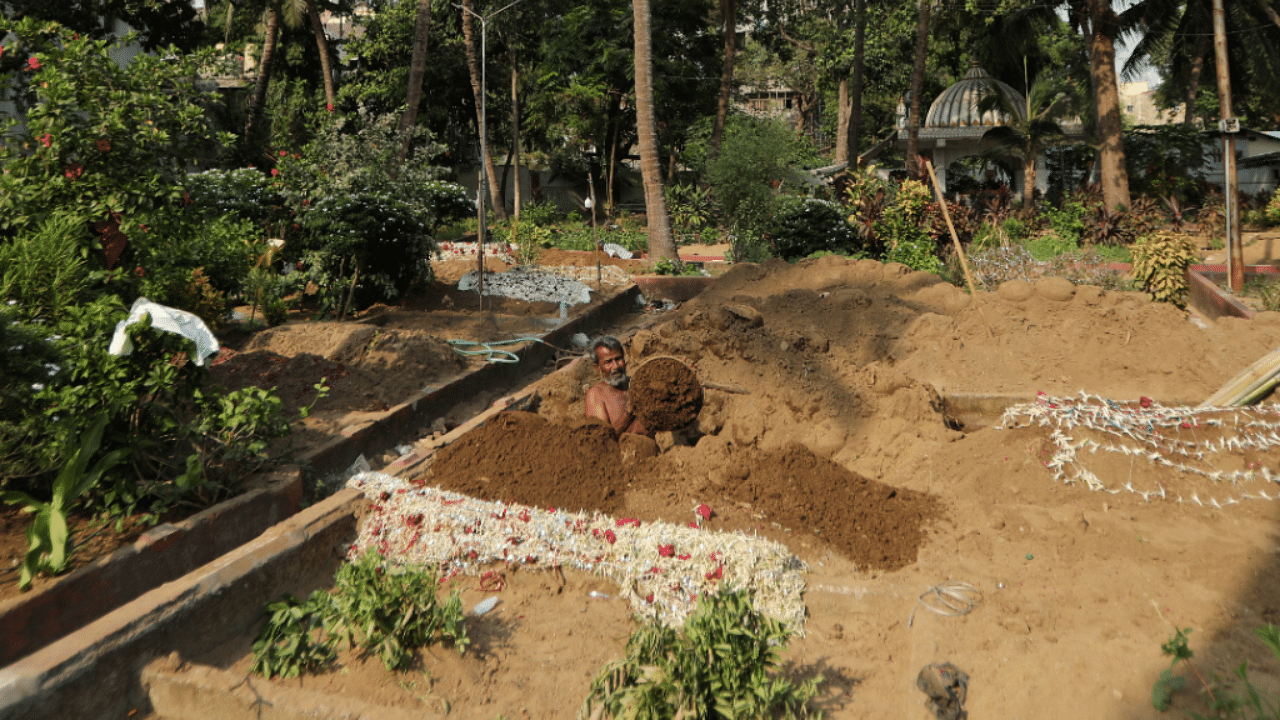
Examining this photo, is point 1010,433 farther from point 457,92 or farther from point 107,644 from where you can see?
point 457,92

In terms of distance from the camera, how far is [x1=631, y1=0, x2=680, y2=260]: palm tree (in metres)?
15.4

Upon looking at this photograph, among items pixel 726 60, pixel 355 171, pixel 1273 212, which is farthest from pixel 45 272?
pixel 1273 212

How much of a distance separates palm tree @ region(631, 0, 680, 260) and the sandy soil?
24.9 ft

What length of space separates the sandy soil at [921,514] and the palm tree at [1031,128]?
621 inches

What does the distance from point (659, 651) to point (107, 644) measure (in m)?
2.06

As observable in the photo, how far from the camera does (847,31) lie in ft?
99.7

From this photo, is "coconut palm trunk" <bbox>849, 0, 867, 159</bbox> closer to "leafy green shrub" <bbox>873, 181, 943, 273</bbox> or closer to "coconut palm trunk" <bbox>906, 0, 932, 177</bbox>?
"coconut palm trunk" <bbox>906, 0, 932, 177</bbox>

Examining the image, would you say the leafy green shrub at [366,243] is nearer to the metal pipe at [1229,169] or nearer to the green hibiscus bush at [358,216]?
the green hibiscus bush at [358,216]

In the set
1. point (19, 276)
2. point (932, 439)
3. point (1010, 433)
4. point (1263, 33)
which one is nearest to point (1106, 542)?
point (1010, 433)

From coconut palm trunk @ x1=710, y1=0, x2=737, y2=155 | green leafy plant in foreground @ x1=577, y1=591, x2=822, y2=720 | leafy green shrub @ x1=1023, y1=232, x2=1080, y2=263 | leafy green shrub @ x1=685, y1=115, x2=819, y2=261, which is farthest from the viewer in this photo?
coconut palm trunk @ x1=710, y1=0, x2=737, y2=155

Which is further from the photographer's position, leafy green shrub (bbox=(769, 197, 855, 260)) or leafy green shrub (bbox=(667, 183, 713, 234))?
leafy green shrub (bbox=(667, 183, 713, 234))

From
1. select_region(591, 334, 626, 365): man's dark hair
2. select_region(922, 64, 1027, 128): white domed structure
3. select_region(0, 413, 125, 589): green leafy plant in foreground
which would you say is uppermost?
select_region(922, 64, 1027, 128): white domed structure

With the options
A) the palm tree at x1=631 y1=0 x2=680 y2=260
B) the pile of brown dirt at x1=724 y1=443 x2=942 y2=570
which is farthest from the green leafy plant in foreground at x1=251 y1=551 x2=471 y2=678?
the palm tree at x1=631 y1=0 x2=680 y2=260

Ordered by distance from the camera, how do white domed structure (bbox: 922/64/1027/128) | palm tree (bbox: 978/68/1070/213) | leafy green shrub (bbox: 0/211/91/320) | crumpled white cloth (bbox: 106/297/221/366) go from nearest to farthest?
crumpled white cloth (bbox: 106/297/221/366), leafy green shrub (bbox: 0/211/91/320), palm tree (bbox: 978/68/1070/213), white domed structure (bbox: 922/64/1027/128)
